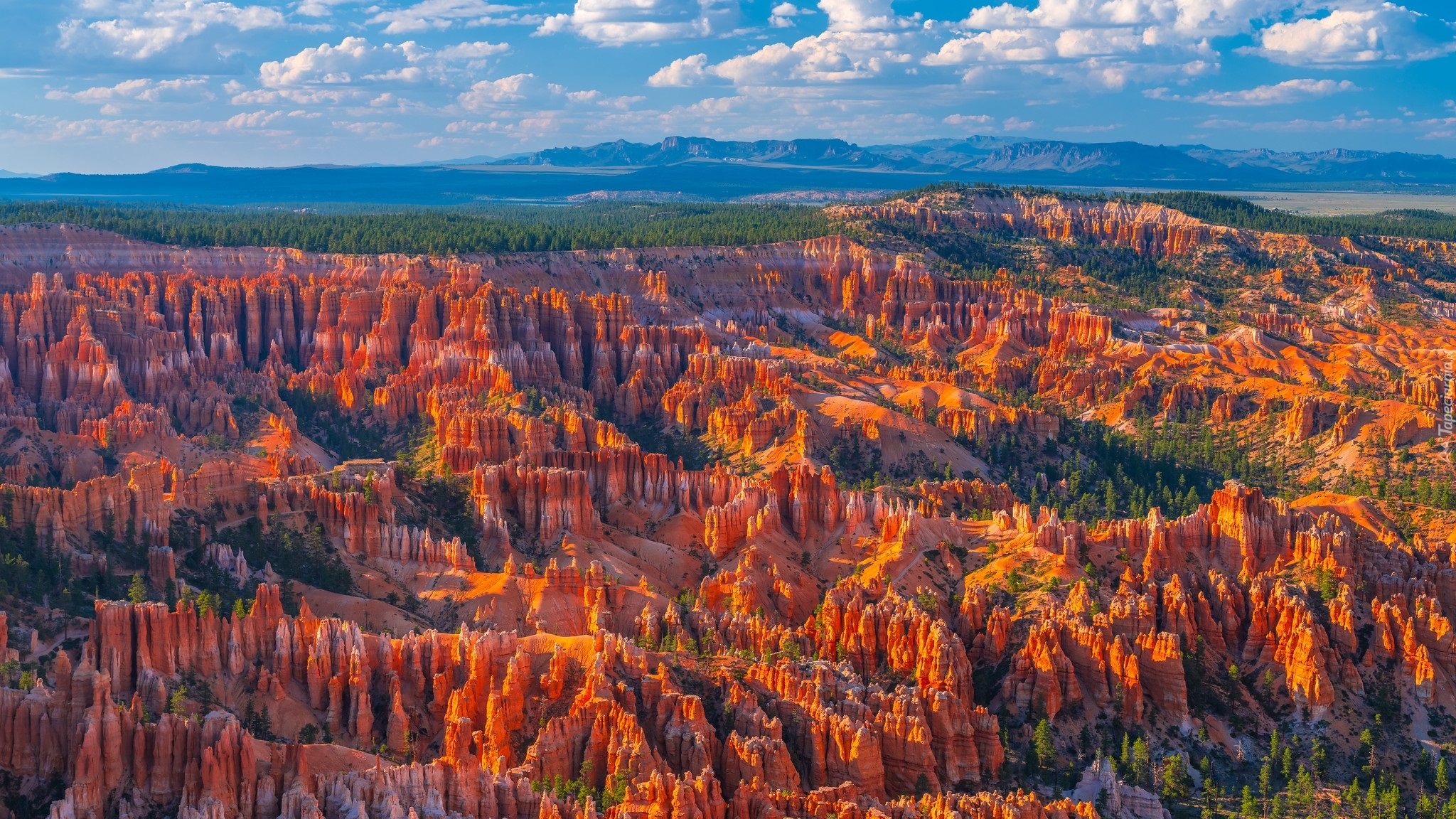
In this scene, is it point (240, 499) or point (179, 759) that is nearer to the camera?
point (179, 759)

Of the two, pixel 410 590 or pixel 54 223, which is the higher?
pixel 54 223

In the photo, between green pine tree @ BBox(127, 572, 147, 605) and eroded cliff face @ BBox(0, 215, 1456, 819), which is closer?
eroded cliff face @ BBox(0, 215, 1456, 819)

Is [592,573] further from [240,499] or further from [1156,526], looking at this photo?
[1156,526]

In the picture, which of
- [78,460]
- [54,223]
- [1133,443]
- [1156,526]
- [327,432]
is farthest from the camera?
[54,223]

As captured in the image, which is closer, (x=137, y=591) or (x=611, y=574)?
(x=137, y=591)

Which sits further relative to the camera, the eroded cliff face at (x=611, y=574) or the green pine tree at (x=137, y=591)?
the green pine tree at (x=137, y=591)

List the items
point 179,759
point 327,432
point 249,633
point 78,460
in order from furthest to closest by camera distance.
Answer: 1. point 327,432
2. point 78,460
3. point 249,633
4. point 179,759

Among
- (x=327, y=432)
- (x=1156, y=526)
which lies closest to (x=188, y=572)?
(x=1156, y=526)

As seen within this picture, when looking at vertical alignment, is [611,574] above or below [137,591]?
below
